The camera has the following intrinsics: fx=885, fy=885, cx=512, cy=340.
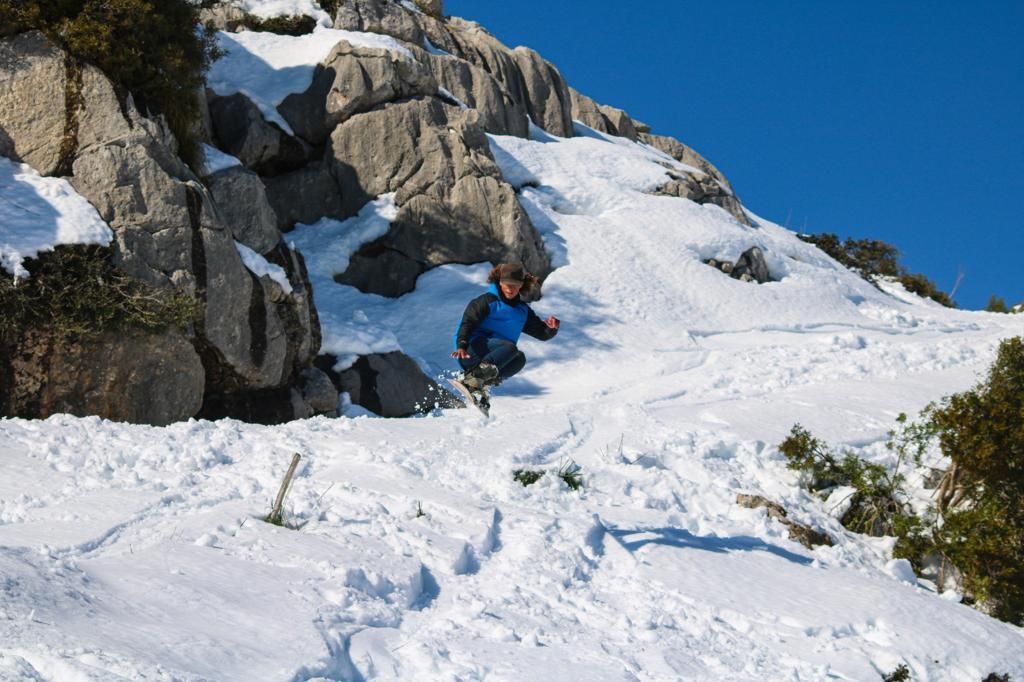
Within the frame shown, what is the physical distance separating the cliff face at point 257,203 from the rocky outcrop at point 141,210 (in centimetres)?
2

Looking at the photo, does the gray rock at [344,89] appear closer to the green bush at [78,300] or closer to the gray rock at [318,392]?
the gray rock at [318,392]

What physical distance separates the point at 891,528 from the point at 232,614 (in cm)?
821

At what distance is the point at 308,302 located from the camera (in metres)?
15.0

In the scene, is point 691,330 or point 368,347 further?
point 691,330

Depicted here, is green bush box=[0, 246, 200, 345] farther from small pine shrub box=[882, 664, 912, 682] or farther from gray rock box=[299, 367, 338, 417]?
small pine shrub box=[882, 664, 912, 682]

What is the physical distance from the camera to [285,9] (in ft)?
85.8

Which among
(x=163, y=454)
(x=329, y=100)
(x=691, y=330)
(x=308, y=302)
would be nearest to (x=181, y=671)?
(x=163, y=454)

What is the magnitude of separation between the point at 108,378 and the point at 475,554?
7.24 meters

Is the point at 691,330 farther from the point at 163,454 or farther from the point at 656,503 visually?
the point at 163,454

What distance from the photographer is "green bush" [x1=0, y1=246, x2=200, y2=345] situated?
10.5m

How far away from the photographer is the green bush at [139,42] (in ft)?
40.8

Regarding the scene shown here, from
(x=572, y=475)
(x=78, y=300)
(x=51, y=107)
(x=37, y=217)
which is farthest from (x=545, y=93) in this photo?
(x=572, y=475)

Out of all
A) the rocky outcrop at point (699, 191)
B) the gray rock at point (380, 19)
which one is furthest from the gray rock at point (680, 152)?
the gray rock at point (380, 19)

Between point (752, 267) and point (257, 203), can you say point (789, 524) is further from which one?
point (752, 267)
